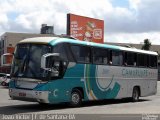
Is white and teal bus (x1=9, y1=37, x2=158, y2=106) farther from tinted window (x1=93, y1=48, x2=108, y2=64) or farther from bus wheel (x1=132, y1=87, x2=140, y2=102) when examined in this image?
bus wheel (x1=132, y1=87, x2=140, y2=102)

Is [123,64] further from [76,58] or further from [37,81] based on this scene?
[37,81]

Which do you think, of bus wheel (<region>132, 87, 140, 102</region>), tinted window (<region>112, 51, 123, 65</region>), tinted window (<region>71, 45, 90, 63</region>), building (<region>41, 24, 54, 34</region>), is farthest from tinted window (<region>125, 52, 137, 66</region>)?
building (<region>41, 24, 54, 34</region>)

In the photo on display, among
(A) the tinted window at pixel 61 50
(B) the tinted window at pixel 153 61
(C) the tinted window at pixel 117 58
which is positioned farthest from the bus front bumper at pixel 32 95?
(B) the tinted window at pixel 153 61

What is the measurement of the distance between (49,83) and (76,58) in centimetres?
230

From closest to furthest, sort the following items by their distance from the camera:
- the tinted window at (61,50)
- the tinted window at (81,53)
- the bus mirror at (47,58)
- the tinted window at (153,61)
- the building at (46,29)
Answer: the bus mirror at (47,58)
the tinted window at (61,50)
the tinted window at (81,53)
the tinted window at (153,61)
the building at (46,29)

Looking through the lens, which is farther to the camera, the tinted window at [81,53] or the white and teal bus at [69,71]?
the tinted window at [81,53]

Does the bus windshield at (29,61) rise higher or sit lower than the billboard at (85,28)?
lower

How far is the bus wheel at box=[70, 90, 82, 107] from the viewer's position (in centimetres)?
2014

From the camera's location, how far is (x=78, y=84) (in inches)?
804

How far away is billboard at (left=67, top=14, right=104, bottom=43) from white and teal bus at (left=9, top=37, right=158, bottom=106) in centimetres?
1835

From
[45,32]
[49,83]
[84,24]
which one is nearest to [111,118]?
[49,83]

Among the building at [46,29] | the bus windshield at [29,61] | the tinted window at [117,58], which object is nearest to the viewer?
the bus windshield at [29,61]

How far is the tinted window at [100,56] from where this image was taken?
2158cm

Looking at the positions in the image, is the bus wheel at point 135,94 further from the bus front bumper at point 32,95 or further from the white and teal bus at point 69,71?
the bus front bumper at point 32,95
